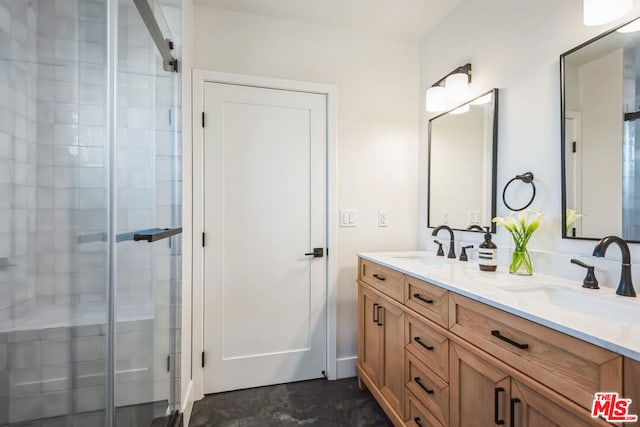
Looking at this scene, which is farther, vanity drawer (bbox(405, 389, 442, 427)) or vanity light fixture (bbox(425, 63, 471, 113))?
vanity light fixture (bbox(425, 63, 471, 113))

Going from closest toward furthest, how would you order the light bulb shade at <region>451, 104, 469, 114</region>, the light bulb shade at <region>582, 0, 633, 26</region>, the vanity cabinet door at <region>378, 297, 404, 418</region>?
the light bulb shade at <region>582, 0, 633, 26</region>
the vanity cabinet door at <region>378, 297, 404, 418</region>
the light bulb shade at <region>451, 104, 469, 114</region>

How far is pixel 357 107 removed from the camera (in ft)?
7.51

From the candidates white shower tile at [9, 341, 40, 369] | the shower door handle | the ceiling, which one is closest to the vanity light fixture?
the ceiling

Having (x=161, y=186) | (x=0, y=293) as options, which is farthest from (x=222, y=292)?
(x=0, y=293)

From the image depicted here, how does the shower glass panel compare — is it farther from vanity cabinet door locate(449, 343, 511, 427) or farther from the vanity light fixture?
the vanity light fixture

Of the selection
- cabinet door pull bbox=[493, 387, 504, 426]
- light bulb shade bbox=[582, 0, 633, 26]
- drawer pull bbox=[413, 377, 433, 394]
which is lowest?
drawer pull bbox=[413, 377, 433, 394]

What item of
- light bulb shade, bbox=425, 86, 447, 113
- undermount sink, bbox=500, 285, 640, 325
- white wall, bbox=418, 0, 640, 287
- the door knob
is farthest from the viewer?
the door knob

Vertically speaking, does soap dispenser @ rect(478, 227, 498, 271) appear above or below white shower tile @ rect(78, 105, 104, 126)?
below

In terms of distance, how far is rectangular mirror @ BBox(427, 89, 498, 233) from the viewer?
1764 mm

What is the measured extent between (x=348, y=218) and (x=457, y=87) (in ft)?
3.58

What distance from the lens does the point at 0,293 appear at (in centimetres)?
80

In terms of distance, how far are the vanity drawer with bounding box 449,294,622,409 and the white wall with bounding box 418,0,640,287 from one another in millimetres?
559

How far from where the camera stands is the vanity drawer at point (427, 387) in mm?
1230

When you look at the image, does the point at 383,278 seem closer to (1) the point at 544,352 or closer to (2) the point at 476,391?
(2) the point at 476,391
